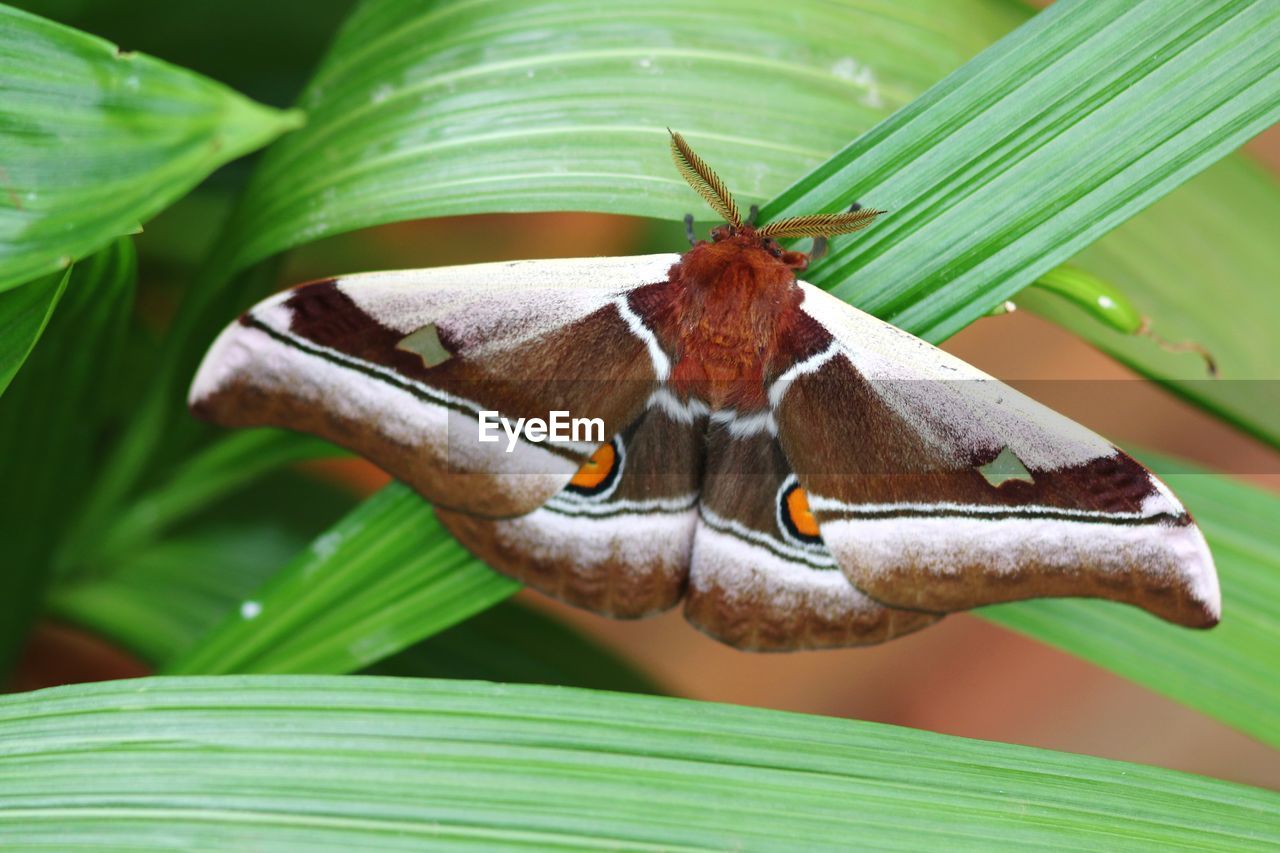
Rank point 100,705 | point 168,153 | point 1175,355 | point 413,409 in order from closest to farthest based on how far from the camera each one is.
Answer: point 168,153, point 100,705, point 413,409, point 1175,355

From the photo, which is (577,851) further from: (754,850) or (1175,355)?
(1175,355)

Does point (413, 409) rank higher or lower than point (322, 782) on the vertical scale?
higher

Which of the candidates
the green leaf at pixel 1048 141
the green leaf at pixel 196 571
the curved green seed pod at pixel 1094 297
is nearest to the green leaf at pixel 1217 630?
the curved green seed pod at pixel 1094 297

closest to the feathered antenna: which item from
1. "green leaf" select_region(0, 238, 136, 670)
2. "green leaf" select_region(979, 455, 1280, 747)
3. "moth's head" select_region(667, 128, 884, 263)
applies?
"moth's head" select_region(667, 128, 884, 263)

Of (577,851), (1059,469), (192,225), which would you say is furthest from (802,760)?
(192,225)

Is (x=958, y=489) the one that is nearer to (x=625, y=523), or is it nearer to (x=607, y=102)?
(x=625, y=523)

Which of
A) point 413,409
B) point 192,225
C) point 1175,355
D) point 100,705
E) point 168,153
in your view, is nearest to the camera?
point 168,153
